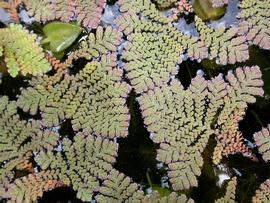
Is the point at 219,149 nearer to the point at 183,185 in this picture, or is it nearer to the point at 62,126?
the point at 183,185

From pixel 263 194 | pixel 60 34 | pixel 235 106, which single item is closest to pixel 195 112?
pixel 235 106

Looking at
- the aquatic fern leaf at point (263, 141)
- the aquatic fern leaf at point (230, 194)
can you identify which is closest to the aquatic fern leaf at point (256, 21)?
the aquatic fern leaf at point (263, 141)

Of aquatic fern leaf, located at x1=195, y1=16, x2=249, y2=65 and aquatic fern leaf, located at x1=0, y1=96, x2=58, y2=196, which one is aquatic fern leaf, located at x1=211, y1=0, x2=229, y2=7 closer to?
aquatic fern leaf, located at x1=195, y1=16, x2=249, y2=65

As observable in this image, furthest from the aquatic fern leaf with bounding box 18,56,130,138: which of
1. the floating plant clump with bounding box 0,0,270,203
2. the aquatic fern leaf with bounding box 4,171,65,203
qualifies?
the aquatic fern leaf with bounding box 4,171,65,203

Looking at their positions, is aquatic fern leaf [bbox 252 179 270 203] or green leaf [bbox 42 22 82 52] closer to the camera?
aquatic fern leaf [bbox 252 179 270 203]

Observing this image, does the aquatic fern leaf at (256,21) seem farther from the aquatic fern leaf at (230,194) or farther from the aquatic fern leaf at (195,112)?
the aquatic fern leaf at (230,194)
